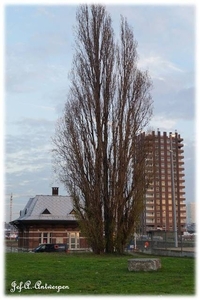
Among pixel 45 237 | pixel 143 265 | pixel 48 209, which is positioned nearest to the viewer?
pixel 143 265

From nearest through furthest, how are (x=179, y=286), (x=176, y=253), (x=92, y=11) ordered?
(x=179, y=286) → (x=176, y=253) → (x=92, y=11)

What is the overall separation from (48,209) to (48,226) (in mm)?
2795

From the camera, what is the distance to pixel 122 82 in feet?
78.9

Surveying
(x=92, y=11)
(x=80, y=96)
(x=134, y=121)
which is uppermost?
(x=92, y=11)

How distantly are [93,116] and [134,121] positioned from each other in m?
2.40

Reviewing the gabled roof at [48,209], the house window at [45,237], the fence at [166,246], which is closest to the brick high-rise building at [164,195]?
the gabled roof at [48,209]

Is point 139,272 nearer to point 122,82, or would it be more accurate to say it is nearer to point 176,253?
point 176,253

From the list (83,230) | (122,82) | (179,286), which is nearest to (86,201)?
(83,230)

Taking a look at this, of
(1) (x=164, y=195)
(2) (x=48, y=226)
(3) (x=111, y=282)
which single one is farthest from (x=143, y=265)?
(1) (x=164, y=195)

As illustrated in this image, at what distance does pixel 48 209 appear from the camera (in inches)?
1779

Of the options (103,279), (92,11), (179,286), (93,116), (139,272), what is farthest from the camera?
(92,11)

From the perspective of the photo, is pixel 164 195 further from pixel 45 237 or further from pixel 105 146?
pixel 105 146

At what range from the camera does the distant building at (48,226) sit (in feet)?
138

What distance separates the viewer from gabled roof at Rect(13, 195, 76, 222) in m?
43.5
